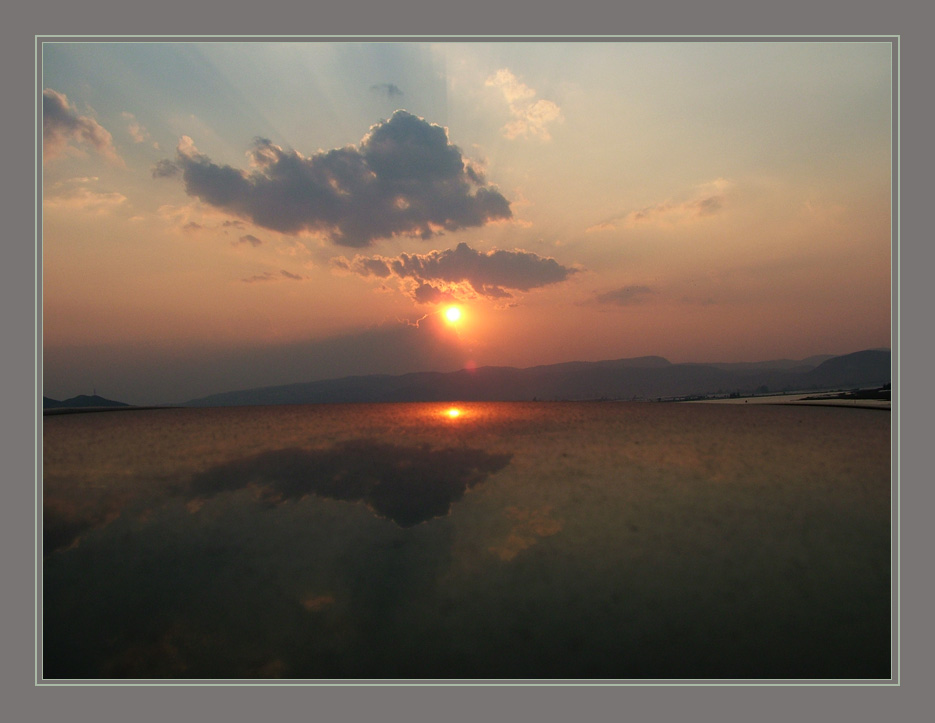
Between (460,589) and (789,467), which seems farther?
(789,467)

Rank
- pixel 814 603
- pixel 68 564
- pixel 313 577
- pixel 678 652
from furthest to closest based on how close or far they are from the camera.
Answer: pixel 68 564, pixel 313 577, pixel 814 603, pixel 678 652

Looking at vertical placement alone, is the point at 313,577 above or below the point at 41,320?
below

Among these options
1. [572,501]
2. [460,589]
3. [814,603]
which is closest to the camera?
[814,603]

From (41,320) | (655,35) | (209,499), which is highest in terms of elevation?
(655,35)

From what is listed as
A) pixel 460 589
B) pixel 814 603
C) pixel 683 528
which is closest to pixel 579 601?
pixel 460 589

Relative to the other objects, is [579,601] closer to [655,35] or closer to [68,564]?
[68,564]

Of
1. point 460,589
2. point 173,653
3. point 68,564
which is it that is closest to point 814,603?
point 460,589

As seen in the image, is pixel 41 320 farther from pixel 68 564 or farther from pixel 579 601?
pixel 579 601
